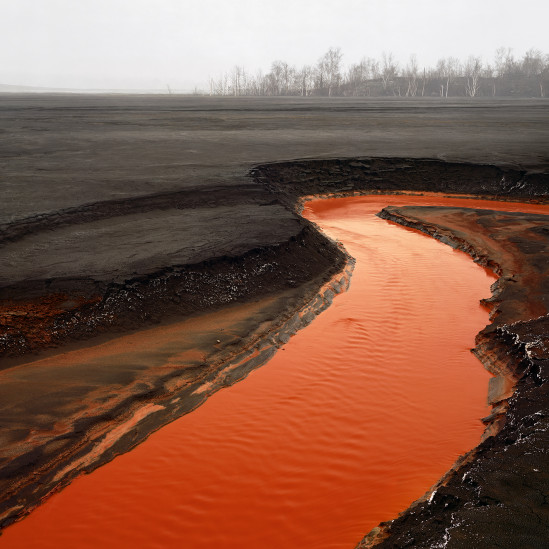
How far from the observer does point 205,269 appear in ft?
26.4

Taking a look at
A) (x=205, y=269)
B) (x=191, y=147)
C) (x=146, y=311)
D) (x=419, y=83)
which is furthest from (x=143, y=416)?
(x=419, y=83)

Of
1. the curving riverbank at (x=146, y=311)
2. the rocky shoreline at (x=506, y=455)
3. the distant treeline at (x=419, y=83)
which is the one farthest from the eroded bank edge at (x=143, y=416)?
the distant treeline at (x=419, y=83)

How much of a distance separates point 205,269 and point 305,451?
397cm

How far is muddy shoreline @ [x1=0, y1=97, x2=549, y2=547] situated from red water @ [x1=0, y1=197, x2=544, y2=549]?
29cm

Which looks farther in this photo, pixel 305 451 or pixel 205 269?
pixel 205 269

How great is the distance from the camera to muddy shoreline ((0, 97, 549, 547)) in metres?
4.23

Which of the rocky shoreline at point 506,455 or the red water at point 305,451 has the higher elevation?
the rocky shoreline at point 506,455

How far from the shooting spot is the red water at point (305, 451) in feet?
12.6

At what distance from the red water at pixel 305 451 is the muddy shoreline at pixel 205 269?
0.29 metres

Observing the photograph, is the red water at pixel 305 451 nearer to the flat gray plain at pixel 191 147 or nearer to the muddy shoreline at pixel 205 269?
the muddy shoreline at pixel 205 269

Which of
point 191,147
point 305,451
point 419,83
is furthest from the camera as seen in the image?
point 419,83

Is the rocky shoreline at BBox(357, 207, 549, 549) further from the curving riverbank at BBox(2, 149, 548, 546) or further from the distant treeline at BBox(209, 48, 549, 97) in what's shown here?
the distant treeline at BBox(209, 48, 549, 97)

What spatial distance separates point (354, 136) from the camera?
22.6m

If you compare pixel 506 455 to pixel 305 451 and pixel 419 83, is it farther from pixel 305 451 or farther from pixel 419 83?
pixel 419 83
